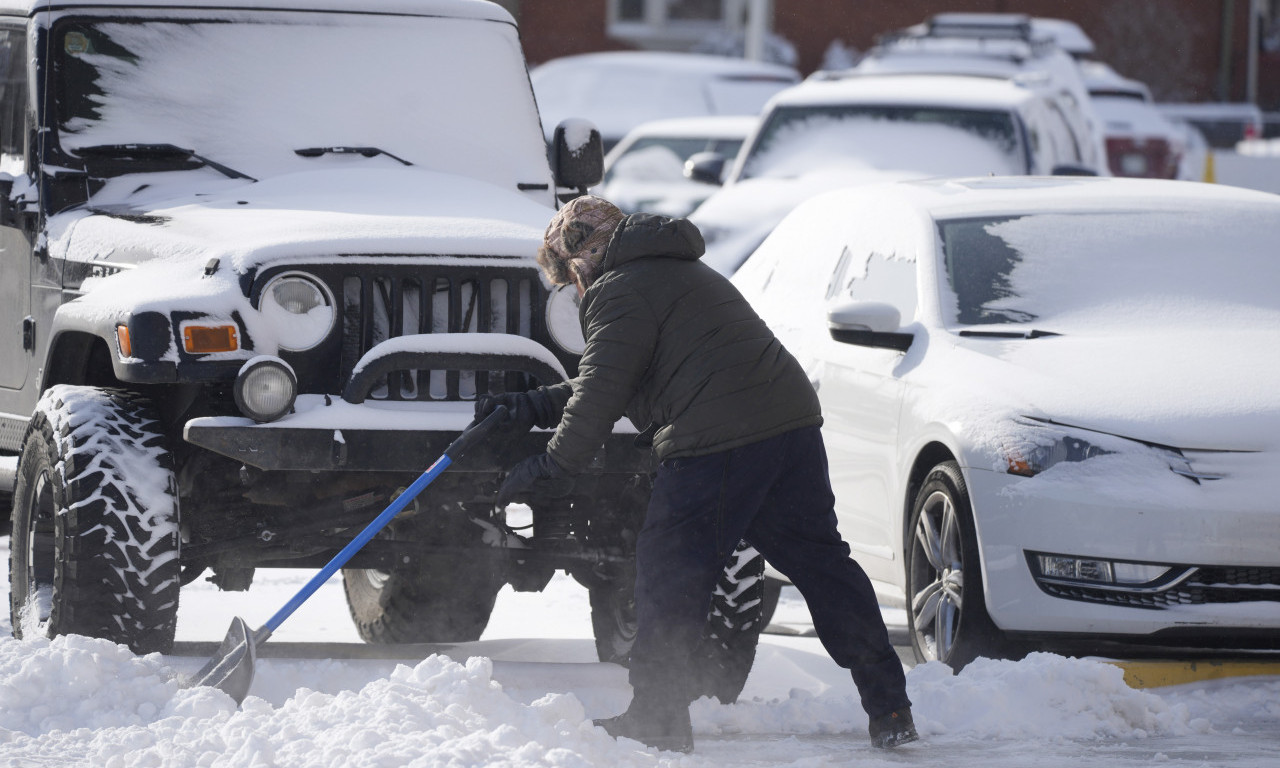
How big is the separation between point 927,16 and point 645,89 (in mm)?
13758

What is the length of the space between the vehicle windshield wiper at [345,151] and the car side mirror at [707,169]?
6.45 meters

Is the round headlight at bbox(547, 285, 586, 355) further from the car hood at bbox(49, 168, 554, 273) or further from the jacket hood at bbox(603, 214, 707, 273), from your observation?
the jacket hood at bbox(603, 214, 707, 273)

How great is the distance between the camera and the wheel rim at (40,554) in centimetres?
584

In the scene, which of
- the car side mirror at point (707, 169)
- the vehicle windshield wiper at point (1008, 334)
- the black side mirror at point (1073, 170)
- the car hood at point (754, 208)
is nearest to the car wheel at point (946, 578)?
the vehicle windshield wiper at point (1008, 334)

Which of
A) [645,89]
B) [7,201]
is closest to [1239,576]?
[7,201]

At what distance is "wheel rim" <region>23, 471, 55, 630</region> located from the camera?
19.2 feet

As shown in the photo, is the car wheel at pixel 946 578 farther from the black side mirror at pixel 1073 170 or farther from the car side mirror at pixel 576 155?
the black side mirror at pixel 1073 170

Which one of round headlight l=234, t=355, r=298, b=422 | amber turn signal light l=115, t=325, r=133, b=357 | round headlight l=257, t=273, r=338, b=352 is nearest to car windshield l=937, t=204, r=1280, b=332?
round headlight l=257, t=273, r=338, b=352

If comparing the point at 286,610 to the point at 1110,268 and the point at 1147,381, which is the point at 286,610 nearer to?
the point at 1147,381

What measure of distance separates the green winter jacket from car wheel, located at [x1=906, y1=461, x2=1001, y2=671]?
1030 mm

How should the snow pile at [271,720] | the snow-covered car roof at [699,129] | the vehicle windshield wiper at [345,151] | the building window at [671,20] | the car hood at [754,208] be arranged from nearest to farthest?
the snow pile at [271,720]
the vehicle windshield wiper at [345,151]
the car hood at [754,208]
the snow-covered car roof at [699,129]
the building window at [671,20]

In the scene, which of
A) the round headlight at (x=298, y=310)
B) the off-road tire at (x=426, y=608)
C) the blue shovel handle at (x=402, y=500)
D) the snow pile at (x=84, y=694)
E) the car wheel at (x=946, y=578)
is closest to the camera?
the snow pile at (x=84, y=694)

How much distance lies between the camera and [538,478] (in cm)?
545

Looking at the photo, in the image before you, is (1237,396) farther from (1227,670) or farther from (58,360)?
(58,360)
